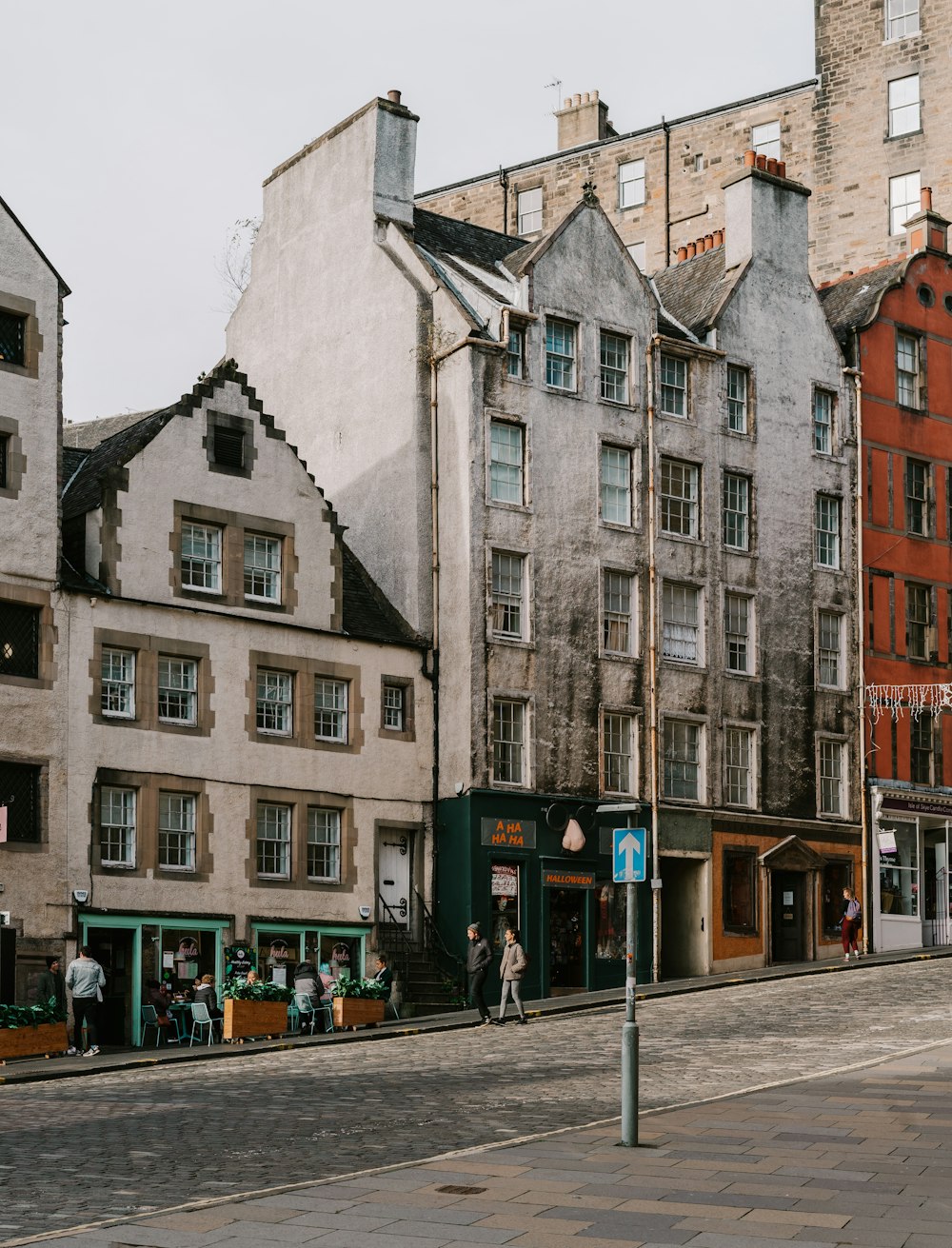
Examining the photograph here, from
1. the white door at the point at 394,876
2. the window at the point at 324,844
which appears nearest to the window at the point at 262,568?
the window at the point at 324,844

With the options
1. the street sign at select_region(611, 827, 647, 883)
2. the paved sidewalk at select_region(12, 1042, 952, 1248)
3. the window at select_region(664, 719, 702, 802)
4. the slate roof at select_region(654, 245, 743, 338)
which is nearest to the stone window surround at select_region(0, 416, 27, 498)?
the window at select_region(664, 719, 702, 802)

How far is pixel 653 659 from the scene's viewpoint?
1714 inches

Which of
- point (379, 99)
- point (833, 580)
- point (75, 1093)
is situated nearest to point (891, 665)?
point (833, 580)

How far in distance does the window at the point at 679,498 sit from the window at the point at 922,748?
28.1ft

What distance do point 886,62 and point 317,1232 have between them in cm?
5286

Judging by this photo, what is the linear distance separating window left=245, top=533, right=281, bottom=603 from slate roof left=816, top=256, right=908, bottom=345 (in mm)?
17759

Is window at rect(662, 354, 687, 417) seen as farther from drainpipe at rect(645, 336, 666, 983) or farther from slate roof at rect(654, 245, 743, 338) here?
slate roof at rect(654, 245, 743, 338)

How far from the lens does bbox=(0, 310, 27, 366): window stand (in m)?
35.5

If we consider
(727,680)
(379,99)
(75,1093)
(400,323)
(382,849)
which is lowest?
(75,1093)

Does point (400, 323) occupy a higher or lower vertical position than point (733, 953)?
higher

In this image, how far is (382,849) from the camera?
131ft

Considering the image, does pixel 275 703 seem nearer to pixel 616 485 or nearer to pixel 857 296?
pixel 616 485

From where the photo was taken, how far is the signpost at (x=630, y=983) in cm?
1736

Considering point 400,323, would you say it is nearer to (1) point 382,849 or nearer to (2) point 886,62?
(1) point 382,849
